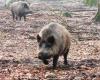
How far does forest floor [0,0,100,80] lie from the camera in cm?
1157

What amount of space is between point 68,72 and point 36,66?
1.38m

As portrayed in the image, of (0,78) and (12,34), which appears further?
(12,34)

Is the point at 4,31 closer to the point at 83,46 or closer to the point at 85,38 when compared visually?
the point at 85,38

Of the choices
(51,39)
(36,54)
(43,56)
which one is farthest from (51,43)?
(36,54)

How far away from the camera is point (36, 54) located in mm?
15836

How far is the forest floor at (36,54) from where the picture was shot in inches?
456

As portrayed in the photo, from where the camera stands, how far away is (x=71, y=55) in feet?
51.3

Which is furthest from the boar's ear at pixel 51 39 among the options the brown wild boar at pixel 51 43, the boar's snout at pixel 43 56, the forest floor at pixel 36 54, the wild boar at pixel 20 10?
the wild boar at pixel 20 10

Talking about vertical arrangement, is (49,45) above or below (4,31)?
above

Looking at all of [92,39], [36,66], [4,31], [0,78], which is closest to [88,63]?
[36,66]

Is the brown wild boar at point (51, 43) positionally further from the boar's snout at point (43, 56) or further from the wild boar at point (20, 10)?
the wild boar at point (20, 10)

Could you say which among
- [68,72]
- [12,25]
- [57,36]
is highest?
[57,36]

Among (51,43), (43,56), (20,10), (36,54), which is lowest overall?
(20,10)

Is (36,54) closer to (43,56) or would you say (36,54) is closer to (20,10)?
(43,56)
